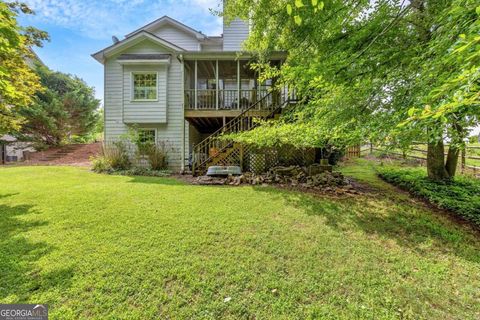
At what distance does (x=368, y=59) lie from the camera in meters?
5.23

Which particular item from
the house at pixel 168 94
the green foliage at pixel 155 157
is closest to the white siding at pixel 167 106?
the house at pixel 168 94

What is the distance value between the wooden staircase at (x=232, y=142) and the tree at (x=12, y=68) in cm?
542

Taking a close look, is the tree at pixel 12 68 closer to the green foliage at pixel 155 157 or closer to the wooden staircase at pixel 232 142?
the green foliage at pixel 155 157

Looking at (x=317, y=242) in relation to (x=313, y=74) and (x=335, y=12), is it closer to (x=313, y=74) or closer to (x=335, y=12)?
(x=313, y=74)

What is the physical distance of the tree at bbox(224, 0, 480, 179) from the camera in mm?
3408

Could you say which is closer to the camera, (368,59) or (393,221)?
(393,221)

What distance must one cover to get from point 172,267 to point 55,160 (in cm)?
1523

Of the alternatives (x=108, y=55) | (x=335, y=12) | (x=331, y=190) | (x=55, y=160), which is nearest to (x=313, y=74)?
(x=335, y=12)

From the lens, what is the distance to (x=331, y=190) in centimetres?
631

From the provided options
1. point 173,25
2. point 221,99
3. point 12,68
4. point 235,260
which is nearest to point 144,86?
point 221,99

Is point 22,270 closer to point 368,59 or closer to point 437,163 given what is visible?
point 368,59

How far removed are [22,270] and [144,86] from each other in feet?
32.2

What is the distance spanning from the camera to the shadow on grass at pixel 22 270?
2264 millimetres

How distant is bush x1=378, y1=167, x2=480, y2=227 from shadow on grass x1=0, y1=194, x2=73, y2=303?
7.23 meters
